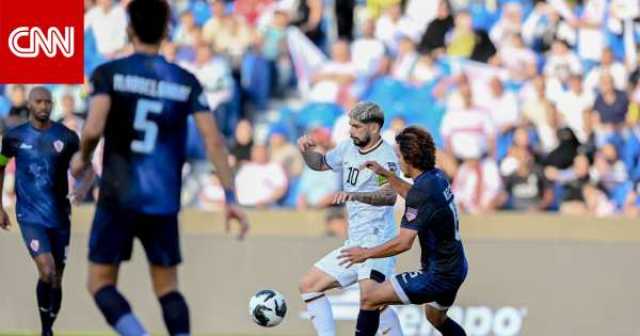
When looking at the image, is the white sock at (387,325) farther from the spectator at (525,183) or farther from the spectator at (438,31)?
the spectator at (438,31)

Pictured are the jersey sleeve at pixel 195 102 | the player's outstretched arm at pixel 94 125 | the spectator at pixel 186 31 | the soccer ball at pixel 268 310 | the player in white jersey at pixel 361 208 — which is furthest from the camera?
the spectator at pixel 186 31

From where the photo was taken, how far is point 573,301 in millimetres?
16594

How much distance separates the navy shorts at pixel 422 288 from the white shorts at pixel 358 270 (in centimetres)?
80

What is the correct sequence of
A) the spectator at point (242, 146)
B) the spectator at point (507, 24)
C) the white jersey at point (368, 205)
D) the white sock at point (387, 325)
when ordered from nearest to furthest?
the white jersey at point (368, 205), the white sock at point (387, 325), the spectator at point (242, 146), the spectator at point (507, 24)

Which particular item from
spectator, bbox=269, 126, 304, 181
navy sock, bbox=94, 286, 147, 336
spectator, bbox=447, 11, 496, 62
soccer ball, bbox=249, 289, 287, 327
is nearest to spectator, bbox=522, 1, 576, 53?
→ spectator, bbox=447, 11, 496, 62

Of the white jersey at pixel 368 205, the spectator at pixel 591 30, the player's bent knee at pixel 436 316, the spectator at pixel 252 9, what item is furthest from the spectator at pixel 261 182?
the player's bent knee at pixel 436 316

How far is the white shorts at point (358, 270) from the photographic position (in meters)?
12.7

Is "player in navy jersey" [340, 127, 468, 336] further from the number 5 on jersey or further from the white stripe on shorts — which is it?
the number 5 on jersey

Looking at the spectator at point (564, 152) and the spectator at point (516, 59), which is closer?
the spectator at point (564, 152)

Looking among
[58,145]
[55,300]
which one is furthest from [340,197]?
[55,300]

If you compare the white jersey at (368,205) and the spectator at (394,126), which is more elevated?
the spectator at (394,126)

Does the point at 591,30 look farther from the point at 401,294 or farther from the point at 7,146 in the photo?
the point at 7,146

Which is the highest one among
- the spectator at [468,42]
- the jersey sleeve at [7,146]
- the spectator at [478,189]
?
the spectator at [468,42]

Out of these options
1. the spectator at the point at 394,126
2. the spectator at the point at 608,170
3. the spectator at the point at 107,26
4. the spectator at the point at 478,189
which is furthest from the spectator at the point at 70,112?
the spectator at the point at 608,170
